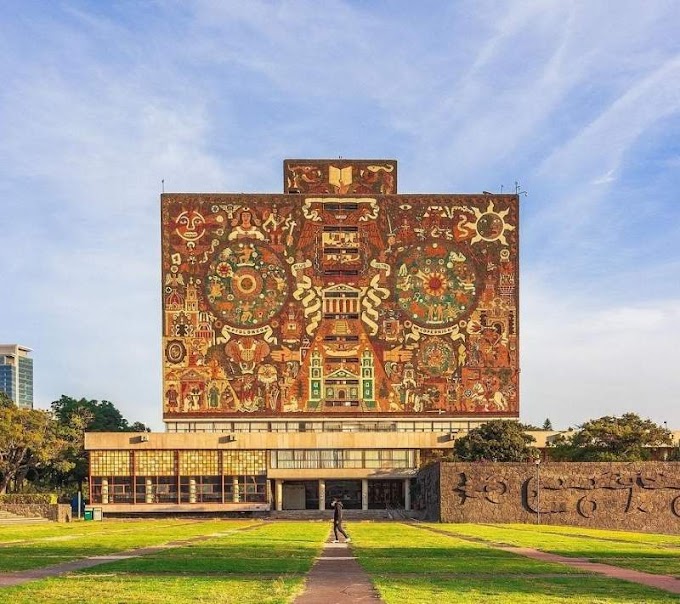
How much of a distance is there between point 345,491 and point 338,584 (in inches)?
3013

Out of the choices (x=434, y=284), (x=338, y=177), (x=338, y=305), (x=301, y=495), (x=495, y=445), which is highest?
(x=338, y=177)

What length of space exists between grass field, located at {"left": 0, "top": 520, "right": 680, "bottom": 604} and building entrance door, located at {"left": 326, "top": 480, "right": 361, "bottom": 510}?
199 feet

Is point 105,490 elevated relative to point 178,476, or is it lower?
lower

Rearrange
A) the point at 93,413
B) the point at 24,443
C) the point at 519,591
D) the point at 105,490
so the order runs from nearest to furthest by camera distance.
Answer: the point at 519,591 → the point at 24,443 → the point at 105,490 → the point at 93,413

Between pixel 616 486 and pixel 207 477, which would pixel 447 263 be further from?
pixel 616 486

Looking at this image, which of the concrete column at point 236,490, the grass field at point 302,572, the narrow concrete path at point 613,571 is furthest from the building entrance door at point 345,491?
the narrow concrete path at point 613,571

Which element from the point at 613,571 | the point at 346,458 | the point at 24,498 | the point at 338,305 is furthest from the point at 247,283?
the point at 613,571

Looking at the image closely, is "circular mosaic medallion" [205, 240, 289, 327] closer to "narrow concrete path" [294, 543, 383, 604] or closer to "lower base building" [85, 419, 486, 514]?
"lower base building" [85, 419, 486, 514]

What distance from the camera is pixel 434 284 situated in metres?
97.7

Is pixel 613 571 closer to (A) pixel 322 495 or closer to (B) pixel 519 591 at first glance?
(B) pixel 519 591

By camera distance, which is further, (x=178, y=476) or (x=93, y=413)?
(x=93, y=413)

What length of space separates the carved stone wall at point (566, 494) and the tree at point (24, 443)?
41.5 m

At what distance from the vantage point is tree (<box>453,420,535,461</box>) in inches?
3162

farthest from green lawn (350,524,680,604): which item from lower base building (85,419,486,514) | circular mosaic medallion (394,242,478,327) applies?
circular mosaic medallion (394,242,478,327)
